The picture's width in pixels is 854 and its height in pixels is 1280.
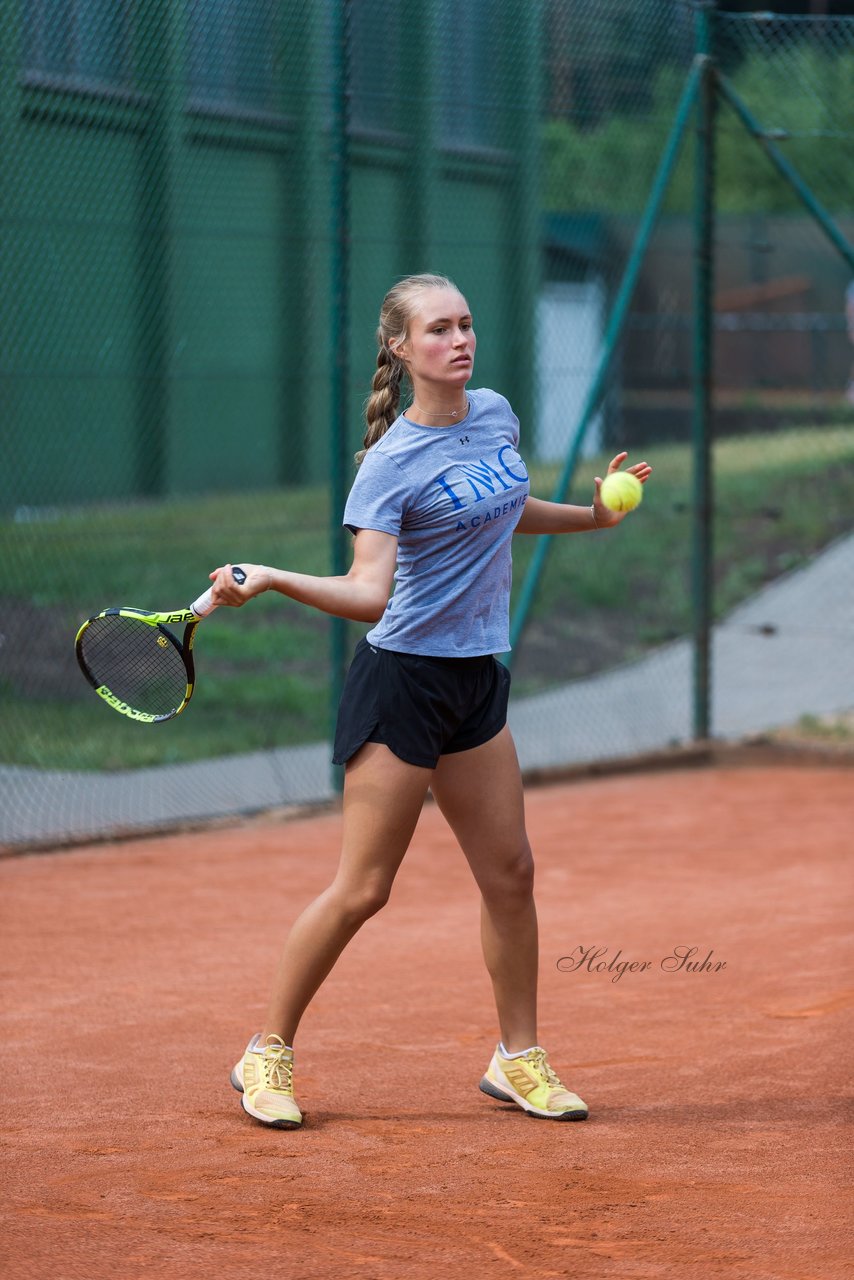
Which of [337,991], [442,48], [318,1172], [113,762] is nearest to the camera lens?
[318,1172]

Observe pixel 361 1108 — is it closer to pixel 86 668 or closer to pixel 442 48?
pixel 86 668

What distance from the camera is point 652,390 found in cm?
1700

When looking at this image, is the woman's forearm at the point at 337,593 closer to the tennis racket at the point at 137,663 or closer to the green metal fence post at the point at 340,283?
the tennis racket at the point at 137,663

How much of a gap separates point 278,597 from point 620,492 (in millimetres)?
8177

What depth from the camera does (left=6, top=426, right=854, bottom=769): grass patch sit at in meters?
8.95

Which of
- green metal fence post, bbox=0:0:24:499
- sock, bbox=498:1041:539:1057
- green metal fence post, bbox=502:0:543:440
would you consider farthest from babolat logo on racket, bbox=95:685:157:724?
green metal fence post, bbox=502:0:543:440

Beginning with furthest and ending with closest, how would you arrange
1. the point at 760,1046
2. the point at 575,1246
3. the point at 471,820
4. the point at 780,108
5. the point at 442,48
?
the point at 780,108
the point at 442,48
the point at 760,1046
the point at 471,820
the point at 575,1246

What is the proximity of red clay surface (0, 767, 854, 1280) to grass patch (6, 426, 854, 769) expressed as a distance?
1.92 m

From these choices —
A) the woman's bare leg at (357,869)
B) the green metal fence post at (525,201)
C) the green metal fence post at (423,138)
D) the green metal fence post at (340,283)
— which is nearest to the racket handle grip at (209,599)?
the woman's bare leg at (357,869)

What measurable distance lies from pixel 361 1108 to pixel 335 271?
4.36 metres

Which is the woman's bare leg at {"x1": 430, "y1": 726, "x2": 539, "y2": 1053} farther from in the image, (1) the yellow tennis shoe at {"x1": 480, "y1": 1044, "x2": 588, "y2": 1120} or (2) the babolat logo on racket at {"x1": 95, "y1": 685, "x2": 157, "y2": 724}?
(2) the babolat logo on racket at {"x1": 95, "y1": 685, "x2": 157, "y2": 724}

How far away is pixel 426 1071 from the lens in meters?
4.38

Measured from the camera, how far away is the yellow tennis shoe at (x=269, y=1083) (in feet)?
12.8

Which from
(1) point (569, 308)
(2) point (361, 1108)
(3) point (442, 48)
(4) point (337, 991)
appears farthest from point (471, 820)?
(1) point (569, 308)
